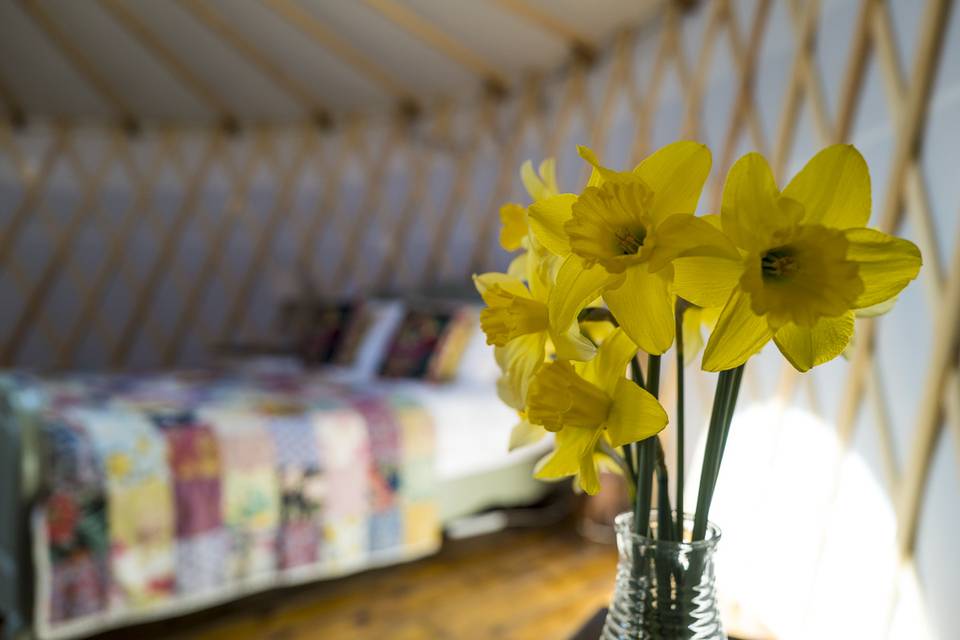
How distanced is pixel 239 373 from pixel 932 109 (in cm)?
261

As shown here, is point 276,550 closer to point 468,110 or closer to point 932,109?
point 932,109

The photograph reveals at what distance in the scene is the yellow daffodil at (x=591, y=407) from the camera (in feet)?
1.51

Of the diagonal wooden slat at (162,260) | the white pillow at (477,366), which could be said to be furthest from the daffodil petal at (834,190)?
the diagonal wooden slat at (162,260)

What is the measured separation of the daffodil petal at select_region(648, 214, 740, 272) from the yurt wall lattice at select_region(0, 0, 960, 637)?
1168 millimetres

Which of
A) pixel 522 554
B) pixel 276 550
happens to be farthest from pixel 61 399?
pixel 522 554

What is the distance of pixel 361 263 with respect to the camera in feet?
13.3

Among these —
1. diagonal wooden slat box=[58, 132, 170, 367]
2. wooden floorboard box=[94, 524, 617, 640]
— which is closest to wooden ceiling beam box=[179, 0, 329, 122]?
diagonal wooden slat box=[58, 132, 170, 367]

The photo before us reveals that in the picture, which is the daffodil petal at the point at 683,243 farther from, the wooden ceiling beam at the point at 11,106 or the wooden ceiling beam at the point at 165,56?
the wooden ceiling beam at the point at 11,106

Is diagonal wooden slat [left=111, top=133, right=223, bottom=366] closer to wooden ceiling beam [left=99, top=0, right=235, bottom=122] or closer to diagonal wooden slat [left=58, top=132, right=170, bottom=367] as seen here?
→ diagonal wooden slat [left=58, top=132, right=170, bottom=367]

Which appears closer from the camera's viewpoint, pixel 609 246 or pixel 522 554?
pixel 609 246

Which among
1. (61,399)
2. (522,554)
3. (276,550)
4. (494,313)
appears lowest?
(522,554)

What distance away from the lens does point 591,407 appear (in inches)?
18.6

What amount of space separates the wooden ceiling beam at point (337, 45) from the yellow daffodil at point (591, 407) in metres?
2.74

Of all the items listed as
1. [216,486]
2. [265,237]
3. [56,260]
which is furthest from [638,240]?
[56,260]
